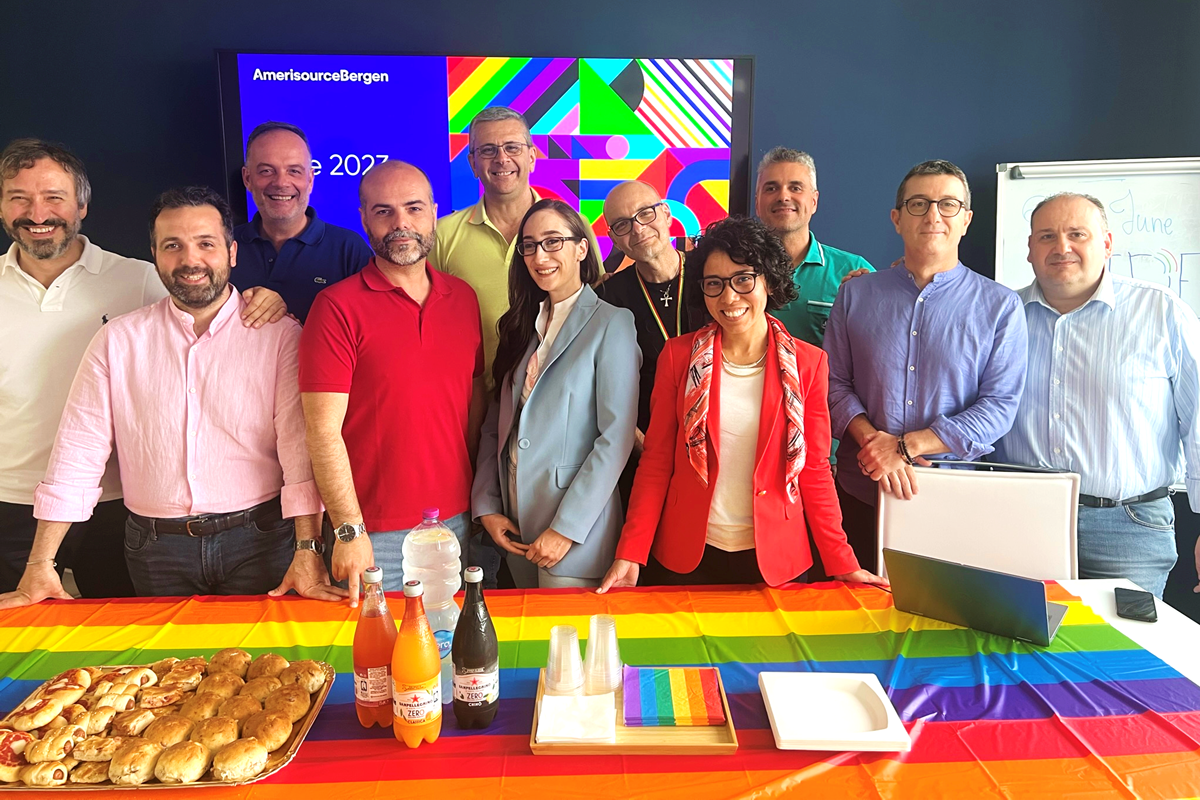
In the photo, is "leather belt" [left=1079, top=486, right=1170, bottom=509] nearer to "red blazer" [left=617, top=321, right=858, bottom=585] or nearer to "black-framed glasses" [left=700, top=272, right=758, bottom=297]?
"red blazer" [left=617, top=321, right=858, bottom=585]

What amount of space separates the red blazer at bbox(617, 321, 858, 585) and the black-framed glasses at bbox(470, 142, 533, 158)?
1.16 metres

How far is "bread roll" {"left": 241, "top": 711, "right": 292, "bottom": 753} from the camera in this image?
118 centimetres

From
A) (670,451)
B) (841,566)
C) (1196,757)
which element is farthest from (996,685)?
(670,451)

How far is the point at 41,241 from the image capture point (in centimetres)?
230

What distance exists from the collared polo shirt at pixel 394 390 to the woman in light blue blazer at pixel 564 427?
0.15m

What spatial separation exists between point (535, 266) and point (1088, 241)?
171cm

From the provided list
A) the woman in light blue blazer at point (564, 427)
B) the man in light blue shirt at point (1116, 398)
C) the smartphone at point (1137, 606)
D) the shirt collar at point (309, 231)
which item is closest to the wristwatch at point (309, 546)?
the woman in light blue blazer at point (564, 427)

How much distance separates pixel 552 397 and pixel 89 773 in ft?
4.16

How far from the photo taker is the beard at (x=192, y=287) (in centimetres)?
200

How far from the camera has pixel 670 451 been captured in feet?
6.64

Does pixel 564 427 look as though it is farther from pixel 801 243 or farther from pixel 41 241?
pixel 41 241

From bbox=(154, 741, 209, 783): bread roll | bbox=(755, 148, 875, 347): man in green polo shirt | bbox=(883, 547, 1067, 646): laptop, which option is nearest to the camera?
bbox=(154, 741, 209, 783): bread roll

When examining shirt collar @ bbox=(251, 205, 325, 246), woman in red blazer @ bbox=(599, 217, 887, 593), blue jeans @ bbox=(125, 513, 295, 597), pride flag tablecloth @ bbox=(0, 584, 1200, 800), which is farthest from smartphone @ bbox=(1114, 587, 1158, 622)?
shirt collar @ bbox=(251, 205, 325, 246)

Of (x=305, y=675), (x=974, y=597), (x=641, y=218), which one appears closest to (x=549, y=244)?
(x=641, y=218)
